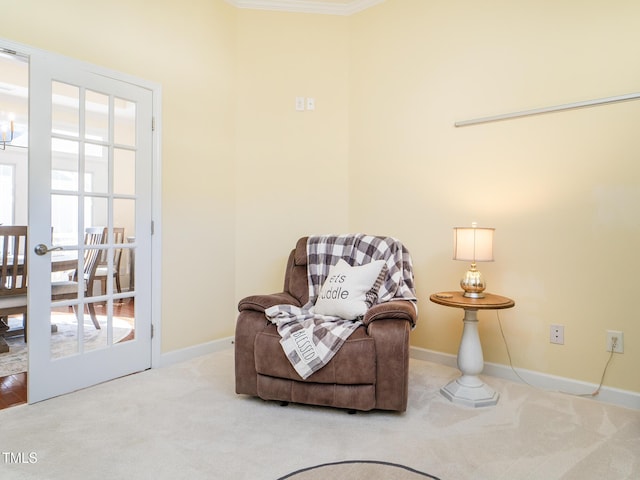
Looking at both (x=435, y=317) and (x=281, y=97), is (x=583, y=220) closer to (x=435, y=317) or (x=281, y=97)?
(x=435, y=317)

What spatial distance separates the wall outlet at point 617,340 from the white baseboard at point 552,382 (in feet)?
0.73

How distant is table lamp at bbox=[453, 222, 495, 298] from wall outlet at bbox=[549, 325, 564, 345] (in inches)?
20.7

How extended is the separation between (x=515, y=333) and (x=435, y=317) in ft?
1.87

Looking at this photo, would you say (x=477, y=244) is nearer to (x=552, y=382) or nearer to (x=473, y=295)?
(x=473, y=295)

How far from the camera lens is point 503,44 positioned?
108 inches

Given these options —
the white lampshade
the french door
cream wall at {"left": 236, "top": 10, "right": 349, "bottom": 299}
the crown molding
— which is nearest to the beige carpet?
the french door

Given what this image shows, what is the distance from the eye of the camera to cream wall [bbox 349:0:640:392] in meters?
2.35

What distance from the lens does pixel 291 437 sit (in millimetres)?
1923

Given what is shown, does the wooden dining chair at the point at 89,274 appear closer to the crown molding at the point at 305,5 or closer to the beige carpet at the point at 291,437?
the beige carpet at the point at 291,437

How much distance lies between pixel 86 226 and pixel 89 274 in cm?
29

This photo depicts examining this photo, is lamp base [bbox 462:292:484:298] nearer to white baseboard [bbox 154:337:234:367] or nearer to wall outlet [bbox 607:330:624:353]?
wall outlet [bbox 607:330:624:353]

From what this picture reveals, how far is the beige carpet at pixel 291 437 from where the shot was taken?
5.45 feet

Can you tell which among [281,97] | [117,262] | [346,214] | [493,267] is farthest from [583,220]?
[117,262]

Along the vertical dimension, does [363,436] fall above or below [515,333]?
below
